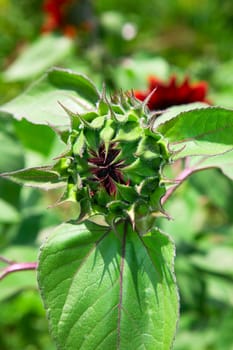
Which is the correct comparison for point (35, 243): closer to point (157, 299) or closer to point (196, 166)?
point (196, 166)

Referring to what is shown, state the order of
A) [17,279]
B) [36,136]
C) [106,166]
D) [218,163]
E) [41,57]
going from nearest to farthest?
[106,166] → [218,163] → [36,136] → [17,279] → [41,57]

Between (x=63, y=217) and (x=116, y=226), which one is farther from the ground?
(x=116, y=226)

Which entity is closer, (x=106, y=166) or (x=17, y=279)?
(x=106, y=166)

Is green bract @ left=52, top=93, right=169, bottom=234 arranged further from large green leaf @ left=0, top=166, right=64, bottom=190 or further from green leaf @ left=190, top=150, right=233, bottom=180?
green leaf @ left=190, top=150, right=233, bottom=180

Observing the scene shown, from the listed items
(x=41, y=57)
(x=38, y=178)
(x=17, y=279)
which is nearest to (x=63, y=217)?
(x=41, y=57)

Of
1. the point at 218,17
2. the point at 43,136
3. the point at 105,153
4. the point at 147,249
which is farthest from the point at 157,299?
the point at 218,17

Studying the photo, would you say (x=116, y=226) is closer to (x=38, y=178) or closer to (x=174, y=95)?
(x=38, y=178)

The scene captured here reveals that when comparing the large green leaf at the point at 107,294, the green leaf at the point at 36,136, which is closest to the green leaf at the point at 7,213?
the green leaf at the point at 36,136

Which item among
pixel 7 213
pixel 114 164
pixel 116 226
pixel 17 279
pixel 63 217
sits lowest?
pixel 63 217
